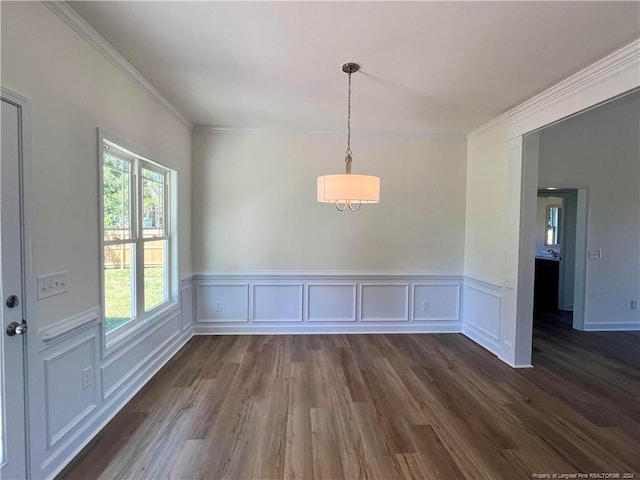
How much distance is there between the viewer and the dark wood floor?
75.6 inches

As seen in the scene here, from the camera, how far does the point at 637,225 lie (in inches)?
178

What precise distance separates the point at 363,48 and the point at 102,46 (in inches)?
72.0

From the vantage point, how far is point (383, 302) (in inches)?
172

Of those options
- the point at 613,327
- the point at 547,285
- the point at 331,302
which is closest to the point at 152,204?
the point at 331,302

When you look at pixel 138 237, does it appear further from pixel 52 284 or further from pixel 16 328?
pixel 16 328

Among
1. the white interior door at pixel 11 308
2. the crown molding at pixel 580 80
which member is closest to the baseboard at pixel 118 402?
the white interior door at pixel 11 308

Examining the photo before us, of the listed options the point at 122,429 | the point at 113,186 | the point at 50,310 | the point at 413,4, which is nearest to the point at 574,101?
the point at 413,4

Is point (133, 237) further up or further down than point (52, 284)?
further up

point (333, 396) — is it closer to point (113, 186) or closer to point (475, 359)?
point (475, 359)

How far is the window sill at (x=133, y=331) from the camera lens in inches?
93.4

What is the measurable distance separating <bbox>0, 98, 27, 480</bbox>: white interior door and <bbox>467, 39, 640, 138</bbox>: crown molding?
3.76 meters

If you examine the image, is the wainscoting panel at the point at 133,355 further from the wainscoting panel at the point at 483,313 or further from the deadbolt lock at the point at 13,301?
the wainscoting panel at the point at 483,313

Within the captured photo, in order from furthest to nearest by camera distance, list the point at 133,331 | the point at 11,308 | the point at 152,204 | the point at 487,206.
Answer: the point at 487,206
the point at 152,204
the point at 133,331
the point at 11,308

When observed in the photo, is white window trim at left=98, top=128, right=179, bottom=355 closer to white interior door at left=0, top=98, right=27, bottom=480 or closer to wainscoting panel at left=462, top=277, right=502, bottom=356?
white interior door at left=0, top=98, right=27, bottom=480
